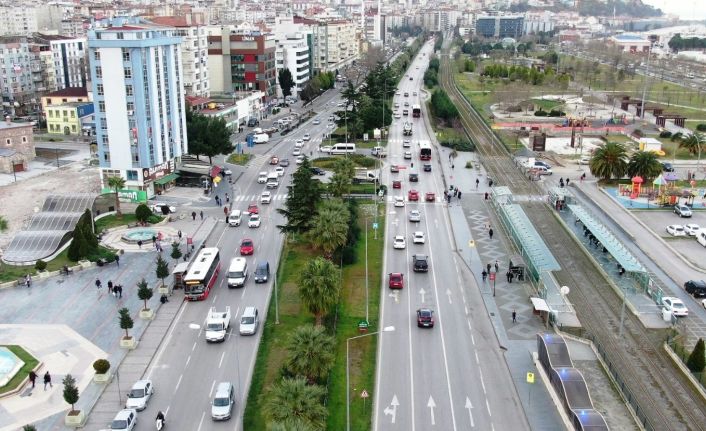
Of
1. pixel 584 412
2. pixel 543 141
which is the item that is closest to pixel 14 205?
pixel 584 412

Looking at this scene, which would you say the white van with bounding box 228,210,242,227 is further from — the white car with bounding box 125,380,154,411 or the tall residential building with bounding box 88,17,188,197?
the white car with bounding box 125,380,154,411

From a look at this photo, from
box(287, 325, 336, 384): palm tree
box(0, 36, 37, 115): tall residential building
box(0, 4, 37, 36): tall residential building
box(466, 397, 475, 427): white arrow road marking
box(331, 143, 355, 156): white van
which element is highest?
box(0, 4, 37, 36): tall residential building

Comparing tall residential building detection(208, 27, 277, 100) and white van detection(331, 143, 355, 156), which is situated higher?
tall residential building detection(208, 27, 277, 100)

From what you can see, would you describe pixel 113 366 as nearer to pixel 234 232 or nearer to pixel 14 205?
pixel 234 232

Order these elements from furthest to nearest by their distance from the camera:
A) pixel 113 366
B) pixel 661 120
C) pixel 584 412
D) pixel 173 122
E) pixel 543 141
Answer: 1. pixel 661 120
2. pixel 543 141
3. pixel 173 122
4. pixel 113 366
5. pixel 584 412

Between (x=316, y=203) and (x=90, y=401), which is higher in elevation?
(x=316, y=203)

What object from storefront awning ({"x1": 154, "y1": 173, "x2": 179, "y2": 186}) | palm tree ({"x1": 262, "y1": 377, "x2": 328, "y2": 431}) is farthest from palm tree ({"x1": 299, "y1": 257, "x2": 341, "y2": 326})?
storefront awning ({"x1": 154, "y1": 173, "x2": 179, "y2": 186})
